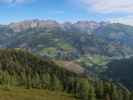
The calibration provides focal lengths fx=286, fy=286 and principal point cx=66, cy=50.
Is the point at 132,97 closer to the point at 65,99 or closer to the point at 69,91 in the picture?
the point at 65,99

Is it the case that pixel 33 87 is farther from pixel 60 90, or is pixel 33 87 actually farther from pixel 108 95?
pixel 108 95

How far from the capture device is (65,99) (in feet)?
479

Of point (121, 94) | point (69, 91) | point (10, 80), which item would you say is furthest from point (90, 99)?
point (10, 80)

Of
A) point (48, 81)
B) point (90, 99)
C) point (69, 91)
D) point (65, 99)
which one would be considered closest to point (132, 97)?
point (90, 99)

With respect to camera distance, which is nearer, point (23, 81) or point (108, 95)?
point (108, 95)

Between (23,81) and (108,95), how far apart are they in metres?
66.3

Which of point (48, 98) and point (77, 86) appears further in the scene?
point (77, 86)

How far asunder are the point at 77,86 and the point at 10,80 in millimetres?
46889

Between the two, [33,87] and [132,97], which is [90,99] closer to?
[132,97]

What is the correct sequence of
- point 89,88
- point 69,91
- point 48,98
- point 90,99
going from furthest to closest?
point 69,91
point 89,88
point 90,99
point 48,98

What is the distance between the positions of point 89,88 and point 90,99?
1181 centimetres

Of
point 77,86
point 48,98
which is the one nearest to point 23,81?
point 77,86

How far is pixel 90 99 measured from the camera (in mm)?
157375

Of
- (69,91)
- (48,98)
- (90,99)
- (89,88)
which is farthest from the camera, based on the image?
(69,91)
